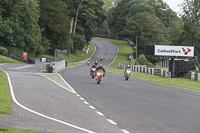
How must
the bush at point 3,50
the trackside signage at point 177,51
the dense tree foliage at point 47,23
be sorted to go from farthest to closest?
the dense tree foliage at point 47,23 → the bush at point 3,50 → the trackside signage at point 177,51

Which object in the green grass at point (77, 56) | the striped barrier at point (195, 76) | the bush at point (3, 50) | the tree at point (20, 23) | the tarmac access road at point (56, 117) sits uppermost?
the tree at point (20, 23)

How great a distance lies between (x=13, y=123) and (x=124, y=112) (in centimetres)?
451

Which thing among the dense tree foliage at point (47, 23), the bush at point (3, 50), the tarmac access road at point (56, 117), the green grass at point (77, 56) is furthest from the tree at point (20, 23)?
the tarmac access road at point (56, 117)

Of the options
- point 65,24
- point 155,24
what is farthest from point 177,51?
point 155,24

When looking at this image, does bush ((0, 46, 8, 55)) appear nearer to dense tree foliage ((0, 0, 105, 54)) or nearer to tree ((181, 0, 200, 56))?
dense tree foliage ((0, 0, 105, 54))

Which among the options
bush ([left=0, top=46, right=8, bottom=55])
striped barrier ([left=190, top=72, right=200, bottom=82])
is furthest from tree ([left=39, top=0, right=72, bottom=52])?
striped barrier ([left=190, top=72, right=200, bottom=82])

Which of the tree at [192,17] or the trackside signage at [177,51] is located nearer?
the trackside signage at [177,51]

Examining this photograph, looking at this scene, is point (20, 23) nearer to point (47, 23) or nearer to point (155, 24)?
point (47, 23)

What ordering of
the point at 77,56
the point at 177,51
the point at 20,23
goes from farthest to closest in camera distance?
1. the point at 77,56
2. the point at 20,23
3. the point at 177,51

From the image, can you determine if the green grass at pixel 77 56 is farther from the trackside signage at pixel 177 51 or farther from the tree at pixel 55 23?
the trackside signage at pixel 177 51

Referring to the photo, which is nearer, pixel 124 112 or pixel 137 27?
pixel 124 112

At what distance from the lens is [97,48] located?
12306 centimetres

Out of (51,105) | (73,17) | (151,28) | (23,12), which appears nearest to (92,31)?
(73,17)

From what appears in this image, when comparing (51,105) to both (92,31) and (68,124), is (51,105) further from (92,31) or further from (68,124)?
(92,31)
